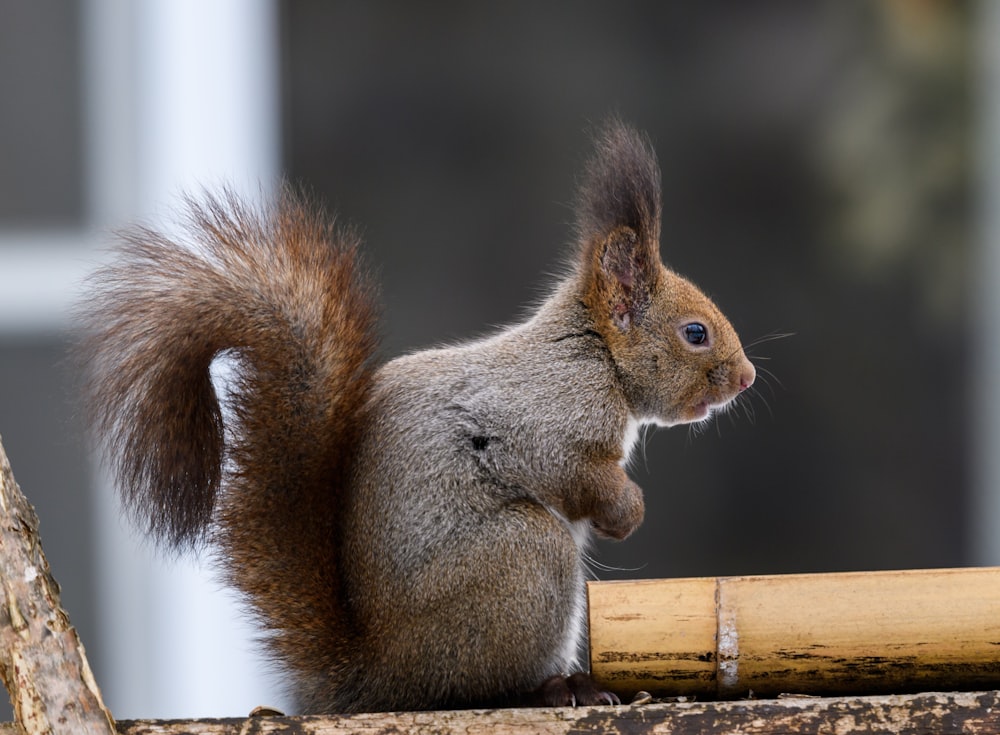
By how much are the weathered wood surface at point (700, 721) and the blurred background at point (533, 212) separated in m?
1.77

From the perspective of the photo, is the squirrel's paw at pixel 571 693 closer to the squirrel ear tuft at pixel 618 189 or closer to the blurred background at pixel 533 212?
the squirrel ear tuft at pixel 618 189

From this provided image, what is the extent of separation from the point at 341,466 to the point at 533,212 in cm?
167

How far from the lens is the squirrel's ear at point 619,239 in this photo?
1.55m

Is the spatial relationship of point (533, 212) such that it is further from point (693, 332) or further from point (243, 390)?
point (243, 390)

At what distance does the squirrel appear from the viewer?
1.35 m

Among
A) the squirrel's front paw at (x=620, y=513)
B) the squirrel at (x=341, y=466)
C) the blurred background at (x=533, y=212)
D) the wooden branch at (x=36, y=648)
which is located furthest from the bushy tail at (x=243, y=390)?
the blurred background at (x=533, y=212)

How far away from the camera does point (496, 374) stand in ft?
4.93

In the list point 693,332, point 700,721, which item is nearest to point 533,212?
point 693,332

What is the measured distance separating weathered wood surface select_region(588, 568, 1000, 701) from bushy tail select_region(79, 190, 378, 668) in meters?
0.30

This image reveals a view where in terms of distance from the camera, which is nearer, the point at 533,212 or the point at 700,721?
the point at 700,721

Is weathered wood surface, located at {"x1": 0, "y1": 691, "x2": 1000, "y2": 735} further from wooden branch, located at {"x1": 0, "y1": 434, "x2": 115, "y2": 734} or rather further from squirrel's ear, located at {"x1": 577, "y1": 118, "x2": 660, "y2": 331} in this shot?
squirrel's ear, located at {"x1": 577, "y1": 118, "x2": 660, "y2": 331}

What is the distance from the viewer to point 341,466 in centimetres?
142

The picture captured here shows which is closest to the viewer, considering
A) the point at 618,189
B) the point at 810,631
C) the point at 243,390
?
the point at 810,631

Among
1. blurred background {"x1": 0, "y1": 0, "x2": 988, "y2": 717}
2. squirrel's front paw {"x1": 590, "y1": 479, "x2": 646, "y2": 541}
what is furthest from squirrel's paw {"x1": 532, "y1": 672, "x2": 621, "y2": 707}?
blurred background {"x1": 0, "y1": 0, "x2": 988, "y2": 717}
